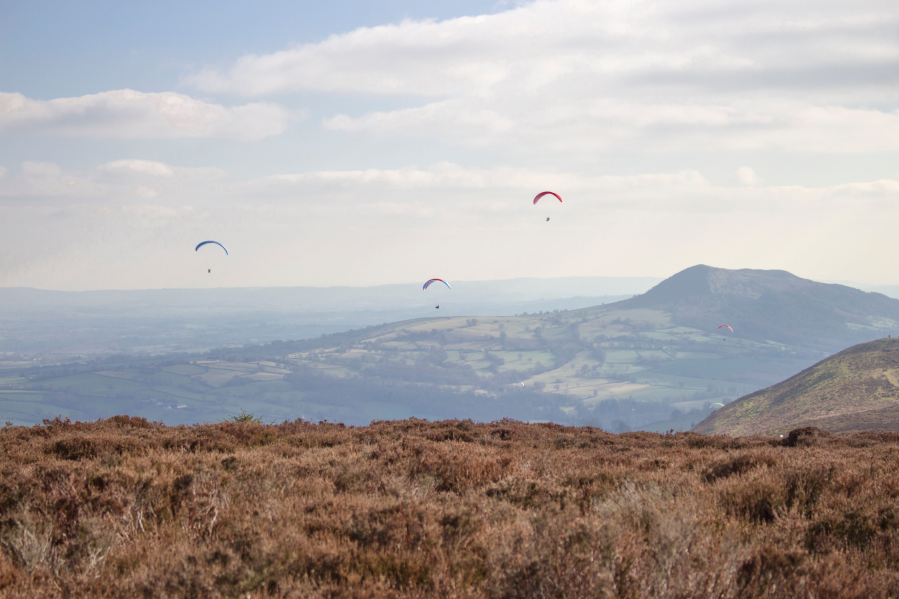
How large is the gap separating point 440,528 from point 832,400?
5210 cm

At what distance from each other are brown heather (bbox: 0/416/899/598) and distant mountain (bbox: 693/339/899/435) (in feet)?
88.7

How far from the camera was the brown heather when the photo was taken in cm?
418

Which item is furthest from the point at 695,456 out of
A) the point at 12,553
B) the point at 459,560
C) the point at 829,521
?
the point at 12,553

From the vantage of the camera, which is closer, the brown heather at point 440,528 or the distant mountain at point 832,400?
the brown heather at point 440,528

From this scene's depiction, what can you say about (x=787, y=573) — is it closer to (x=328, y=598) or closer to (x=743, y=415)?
(x=328, y=598)

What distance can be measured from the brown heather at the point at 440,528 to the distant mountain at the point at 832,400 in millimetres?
27041

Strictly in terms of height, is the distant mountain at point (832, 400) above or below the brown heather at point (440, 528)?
below

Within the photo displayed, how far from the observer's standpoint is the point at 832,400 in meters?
46.4

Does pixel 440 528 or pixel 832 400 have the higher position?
pixel 440 528

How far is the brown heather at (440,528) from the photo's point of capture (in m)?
4.18

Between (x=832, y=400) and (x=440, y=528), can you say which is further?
(x=832, y=400)

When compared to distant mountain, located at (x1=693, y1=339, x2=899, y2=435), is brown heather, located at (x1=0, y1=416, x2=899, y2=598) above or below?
above

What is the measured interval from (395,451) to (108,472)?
14.9 ft

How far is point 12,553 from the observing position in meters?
5.29
